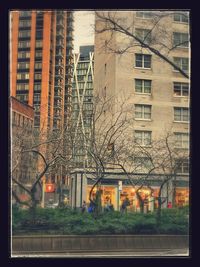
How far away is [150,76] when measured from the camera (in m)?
23.8

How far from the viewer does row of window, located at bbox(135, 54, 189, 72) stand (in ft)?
75.0

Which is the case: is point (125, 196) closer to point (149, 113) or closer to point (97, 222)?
point (97, 222)

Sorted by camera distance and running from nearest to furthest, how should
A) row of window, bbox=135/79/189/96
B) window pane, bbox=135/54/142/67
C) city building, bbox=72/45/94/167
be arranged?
city building, bbox=72/45/94/167
window pane, bbox=135/54/142/67
row of window, bbox=135/79/189/96

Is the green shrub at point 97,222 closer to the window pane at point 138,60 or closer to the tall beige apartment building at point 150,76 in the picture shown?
the tall beige apartment building at point 150,76

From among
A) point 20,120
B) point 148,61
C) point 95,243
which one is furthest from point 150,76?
point 95,243

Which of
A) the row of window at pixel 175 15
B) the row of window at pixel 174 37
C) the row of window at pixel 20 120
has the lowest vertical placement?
the row of window at pixel 20 120

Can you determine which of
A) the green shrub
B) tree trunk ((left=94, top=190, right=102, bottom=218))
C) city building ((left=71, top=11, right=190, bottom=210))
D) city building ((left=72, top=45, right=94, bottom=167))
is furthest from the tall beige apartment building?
tree trunk ((left=94, top=190, right=102, bottom=218))

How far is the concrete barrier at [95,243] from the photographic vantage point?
21555mm

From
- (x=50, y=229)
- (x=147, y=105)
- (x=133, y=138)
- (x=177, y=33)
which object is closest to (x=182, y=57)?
(x=177, y=33)

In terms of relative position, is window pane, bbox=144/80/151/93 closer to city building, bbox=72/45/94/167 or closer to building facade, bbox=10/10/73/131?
city building, bbox=72/45/94/167

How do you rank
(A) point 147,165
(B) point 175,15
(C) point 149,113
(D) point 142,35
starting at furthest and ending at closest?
(A) point 147,165 < (C) point 149,113 < (D) point 142,35 < (B) point 175,15

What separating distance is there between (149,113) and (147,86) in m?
1.26

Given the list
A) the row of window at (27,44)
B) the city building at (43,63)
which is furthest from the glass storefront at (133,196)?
the row of window at (27,44)

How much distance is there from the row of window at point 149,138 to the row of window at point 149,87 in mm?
1862
